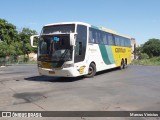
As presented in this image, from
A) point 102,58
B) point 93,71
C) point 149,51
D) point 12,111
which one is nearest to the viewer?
point 12,111

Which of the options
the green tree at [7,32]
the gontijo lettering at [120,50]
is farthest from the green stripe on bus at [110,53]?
the green tree at [7,32]

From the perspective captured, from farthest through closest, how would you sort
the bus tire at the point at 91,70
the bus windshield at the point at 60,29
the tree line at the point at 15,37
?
the tree line at the point at 15,37
the bus tire at the point at 91,70
the bus windshield at the point at 60,29

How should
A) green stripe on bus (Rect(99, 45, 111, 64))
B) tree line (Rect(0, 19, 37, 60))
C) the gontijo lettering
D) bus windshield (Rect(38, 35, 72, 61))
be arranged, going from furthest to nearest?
tree line (Rect(0, 19, 37, 60)), the gontijo lettering, green stripe on bus (Rect(99, 45, 111, 64)), bus windshield (Rect(38, 35, 72, 61))

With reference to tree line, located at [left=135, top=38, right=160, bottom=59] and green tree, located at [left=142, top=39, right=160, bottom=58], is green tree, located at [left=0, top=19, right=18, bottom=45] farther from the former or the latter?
green tree, located at [left=142, top=39, right=160, bottom=58]

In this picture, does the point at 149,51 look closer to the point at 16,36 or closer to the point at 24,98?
the point at 16,36

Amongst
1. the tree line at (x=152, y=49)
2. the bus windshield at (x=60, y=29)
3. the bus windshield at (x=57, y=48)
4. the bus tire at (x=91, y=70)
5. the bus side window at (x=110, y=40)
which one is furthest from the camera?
the tree line at (x=152, y=49)

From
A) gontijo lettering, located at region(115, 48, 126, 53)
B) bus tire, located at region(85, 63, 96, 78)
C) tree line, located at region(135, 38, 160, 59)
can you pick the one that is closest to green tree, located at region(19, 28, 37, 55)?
gontijo lettering, located at region(115, 48, 126, 53)

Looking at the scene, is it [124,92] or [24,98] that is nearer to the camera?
[24,98]

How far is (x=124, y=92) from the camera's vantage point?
11305mm

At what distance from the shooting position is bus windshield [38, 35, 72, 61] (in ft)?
48.1

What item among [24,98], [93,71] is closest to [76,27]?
[93,71]

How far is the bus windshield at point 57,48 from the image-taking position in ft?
48.1

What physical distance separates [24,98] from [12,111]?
6.96 feet

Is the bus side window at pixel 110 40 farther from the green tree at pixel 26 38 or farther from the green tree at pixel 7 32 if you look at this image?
the green tree at pixel 26 38
